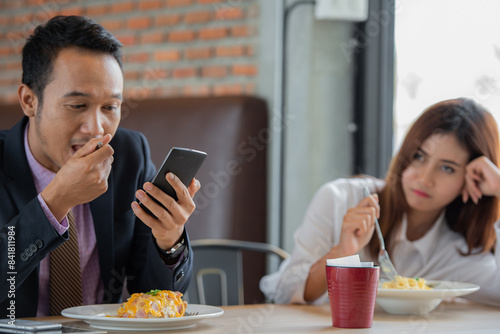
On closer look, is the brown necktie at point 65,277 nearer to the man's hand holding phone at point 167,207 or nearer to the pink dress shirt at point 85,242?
the pink dress shirt at point 85,242

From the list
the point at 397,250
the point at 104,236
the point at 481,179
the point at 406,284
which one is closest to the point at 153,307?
the point at 104,236

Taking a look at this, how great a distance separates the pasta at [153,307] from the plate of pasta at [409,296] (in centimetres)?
47

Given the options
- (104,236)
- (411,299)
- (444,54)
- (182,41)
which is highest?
(182,41)

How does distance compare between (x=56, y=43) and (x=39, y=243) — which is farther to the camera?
(x=56, y=43)

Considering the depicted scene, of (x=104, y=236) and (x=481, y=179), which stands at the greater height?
(x=481, y=179)

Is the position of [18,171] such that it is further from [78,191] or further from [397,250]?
[397,250]

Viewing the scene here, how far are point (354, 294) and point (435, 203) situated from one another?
91 centimetres

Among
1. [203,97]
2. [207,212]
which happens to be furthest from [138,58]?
[207,212]

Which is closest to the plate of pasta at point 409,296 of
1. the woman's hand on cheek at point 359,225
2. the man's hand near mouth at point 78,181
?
the woman's hand on cheek at point 359,225

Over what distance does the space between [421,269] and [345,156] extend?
1.09 meters

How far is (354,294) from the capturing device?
4.14 ft

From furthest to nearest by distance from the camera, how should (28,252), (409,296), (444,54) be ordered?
(444,54)
(409,296)
(28,252)

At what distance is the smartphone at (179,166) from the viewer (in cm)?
125

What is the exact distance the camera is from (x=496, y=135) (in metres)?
2.10
